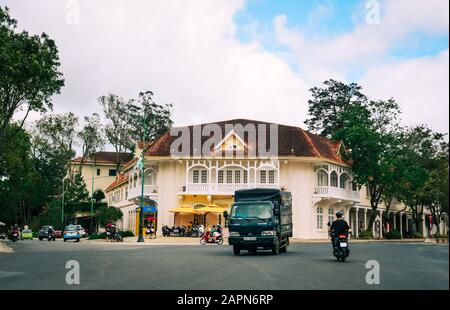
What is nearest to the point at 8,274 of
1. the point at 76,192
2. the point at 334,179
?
the point at 334,179

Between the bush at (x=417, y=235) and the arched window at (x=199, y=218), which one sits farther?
the bush at (x=417, y=235)

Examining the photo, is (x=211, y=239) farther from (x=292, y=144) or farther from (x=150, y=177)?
(x=150, y=177)

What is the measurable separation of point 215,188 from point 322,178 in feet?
38.0

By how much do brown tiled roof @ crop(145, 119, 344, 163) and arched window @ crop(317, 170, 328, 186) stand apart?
182 cm

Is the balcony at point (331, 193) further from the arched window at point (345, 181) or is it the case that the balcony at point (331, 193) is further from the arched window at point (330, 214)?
the arched window at point (345, 181)

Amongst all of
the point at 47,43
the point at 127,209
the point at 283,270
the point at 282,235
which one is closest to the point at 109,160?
the point at 127,209

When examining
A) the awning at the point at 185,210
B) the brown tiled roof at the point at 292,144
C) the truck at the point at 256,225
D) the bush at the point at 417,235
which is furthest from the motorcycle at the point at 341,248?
the bush at the point at 417,235

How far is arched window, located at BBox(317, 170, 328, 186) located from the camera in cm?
5338

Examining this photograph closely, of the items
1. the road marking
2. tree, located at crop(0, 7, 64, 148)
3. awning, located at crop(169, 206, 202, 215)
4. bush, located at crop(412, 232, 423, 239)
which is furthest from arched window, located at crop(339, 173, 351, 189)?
Result: the road marking

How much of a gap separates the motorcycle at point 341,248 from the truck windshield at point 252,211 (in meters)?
4.46

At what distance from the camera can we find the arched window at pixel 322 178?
53.4m

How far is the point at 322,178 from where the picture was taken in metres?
54.1

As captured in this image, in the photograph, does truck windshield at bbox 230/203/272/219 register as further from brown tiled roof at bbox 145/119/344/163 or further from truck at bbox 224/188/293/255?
brown tiled roof at bbox 145/119/344/163

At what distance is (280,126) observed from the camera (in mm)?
56531
